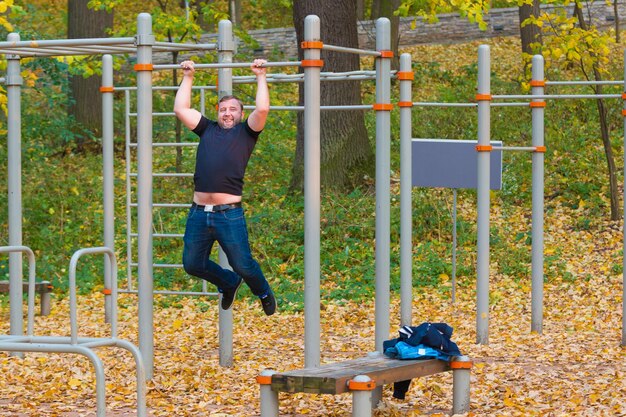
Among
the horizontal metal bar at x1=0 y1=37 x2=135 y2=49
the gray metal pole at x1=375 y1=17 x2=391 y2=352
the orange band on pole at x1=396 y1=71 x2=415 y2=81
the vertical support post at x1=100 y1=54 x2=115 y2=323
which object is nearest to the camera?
the gray metal pole at x1=375 y1=17 x2=391 y2=352

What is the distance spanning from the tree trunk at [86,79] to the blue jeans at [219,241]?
35.3 ft

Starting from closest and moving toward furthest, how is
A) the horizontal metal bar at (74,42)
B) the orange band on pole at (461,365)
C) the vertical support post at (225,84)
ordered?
the orange band on pole at (461,365) < the horizontal metal bar at (74,42) < the vertical support post at (225,84)

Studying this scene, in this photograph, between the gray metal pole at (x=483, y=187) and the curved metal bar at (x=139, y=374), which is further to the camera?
the gray metal pole at (x=483, y=187)

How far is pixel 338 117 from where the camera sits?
14.9m

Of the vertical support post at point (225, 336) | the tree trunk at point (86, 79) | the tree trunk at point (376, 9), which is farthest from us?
the tree trunk at point (376, 9)

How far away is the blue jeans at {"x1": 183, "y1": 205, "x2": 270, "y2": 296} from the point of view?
7.37 m

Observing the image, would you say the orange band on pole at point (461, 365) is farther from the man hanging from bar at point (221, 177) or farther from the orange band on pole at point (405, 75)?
the orange band on pole at point (405, 75)

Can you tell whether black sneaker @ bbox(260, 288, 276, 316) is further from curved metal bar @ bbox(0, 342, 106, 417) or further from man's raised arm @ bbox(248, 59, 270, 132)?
curved metal bar @ bbox(0, 342, 106, 417)

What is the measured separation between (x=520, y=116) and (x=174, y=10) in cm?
1421

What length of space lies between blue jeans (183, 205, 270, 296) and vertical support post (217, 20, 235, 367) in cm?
67

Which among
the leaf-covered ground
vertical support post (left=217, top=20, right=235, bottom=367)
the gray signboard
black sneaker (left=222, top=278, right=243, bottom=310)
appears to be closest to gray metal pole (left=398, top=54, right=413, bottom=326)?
the leaf-covered ground

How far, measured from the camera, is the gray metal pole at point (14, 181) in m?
8.81

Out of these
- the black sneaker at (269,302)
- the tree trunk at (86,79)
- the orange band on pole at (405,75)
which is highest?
the tree trunk at (86,79)

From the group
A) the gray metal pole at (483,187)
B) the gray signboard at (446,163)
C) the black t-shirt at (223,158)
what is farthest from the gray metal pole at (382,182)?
the gray signboard at (446,163)
